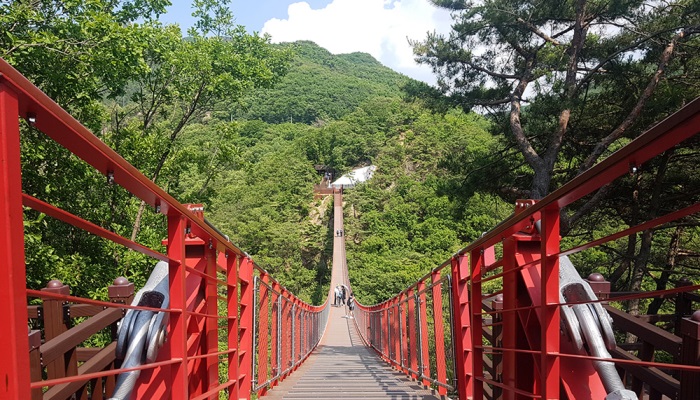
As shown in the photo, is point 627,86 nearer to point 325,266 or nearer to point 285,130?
point 325,266

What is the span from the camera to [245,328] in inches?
122

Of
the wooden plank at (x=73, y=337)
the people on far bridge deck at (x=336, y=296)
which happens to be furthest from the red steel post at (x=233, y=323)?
the people on far bridge deck at (x=336, y=296)

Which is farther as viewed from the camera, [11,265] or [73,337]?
[73,337]

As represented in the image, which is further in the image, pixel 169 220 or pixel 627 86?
pixel 627 86

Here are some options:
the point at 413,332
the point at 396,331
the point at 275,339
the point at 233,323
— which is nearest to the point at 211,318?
the point at 233,323

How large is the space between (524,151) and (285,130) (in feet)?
157

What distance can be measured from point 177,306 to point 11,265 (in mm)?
898

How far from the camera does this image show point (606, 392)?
172 centimetres

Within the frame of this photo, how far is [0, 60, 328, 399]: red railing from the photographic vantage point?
868 mm

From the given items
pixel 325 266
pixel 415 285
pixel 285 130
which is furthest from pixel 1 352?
pixel 285 130

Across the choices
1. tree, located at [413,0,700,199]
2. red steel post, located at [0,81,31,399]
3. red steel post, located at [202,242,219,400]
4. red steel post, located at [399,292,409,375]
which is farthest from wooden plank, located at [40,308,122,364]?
tree, located at [413,0,700,199]

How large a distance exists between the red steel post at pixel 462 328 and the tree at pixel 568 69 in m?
5.48

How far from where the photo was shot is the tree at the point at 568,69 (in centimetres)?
754

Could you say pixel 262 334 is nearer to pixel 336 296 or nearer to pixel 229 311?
pixel 229 311
